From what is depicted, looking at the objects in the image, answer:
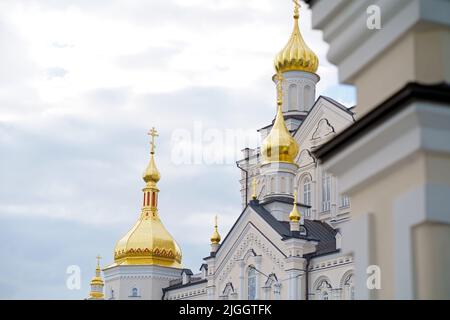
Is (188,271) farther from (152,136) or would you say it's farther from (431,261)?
(431,261)

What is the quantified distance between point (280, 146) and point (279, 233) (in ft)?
13.9

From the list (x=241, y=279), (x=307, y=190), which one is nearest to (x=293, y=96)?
(x=307, y=190)

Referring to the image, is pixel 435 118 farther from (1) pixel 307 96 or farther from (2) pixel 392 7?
(1) pixel 307 96

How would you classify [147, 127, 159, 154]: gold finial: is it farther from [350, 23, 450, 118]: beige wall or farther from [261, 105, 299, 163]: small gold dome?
[350, 23, 450, 118]: beige wall

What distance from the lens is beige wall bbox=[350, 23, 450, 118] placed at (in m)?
3.74

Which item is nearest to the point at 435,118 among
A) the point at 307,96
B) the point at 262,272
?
the point at 262,272

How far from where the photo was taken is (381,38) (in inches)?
159

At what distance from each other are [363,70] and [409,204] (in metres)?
0.83

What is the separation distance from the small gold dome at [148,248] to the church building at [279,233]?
0.15 feet

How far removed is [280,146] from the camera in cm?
3209

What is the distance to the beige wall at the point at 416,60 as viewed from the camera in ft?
12.3

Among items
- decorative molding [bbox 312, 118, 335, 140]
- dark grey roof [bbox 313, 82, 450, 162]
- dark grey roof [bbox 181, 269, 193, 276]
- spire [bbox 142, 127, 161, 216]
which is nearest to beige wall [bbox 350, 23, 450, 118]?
dark grey roof [bbox 313, 82, 450, 162]
